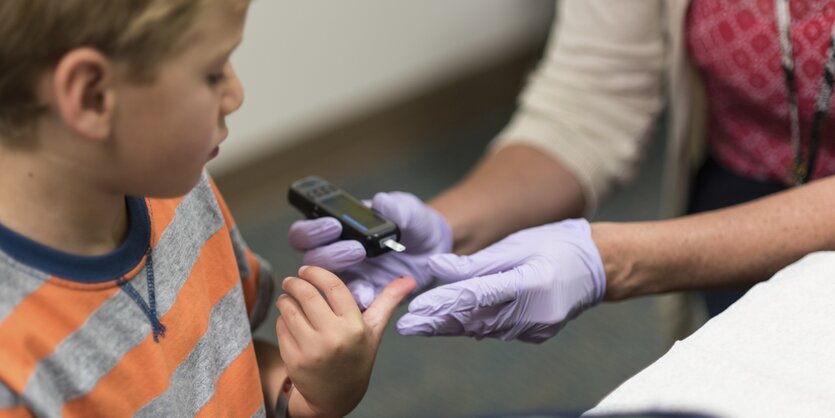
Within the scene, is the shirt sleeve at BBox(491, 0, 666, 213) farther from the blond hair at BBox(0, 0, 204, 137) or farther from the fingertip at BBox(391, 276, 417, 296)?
the blond hair at BBox(0, 0, 204, 137)

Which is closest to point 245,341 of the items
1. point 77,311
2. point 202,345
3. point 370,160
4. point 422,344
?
point 202,345

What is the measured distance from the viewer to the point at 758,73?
3.13 ft

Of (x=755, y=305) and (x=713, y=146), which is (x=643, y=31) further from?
(x=755, y=305)

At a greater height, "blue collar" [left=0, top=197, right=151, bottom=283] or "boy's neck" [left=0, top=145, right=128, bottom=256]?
"boy's neck" [left=0, top=145, right=128, bottom=256]

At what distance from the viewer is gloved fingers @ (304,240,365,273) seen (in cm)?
83

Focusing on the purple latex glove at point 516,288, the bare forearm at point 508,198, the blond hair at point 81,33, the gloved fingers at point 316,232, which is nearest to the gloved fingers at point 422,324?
the purple latex glove at point 516,288

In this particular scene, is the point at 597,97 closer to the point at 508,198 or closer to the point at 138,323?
the point at 508,198

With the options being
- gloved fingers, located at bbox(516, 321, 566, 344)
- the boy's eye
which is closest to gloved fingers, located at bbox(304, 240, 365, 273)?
gloved fingers, located at bbox(516, 321, 566, 344)

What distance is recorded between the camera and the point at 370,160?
7.47ft

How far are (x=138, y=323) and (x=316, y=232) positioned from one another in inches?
10.0

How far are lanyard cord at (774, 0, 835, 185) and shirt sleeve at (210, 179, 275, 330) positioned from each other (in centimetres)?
54

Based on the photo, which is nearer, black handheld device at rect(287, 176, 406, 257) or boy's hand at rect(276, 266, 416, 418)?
boy's hand at rect(276, 266, 416, 418)

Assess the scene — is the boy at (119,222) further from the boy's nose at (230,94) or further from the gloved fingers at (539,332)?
the gloved fingers at (539,332)

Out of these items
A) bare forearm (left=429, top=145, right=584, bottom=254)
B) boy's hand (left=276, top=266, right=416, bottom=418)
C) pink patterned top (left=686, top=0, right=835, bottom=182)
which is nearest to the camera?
boy's hand (left=276, top=266, right=416, bottom=418)
